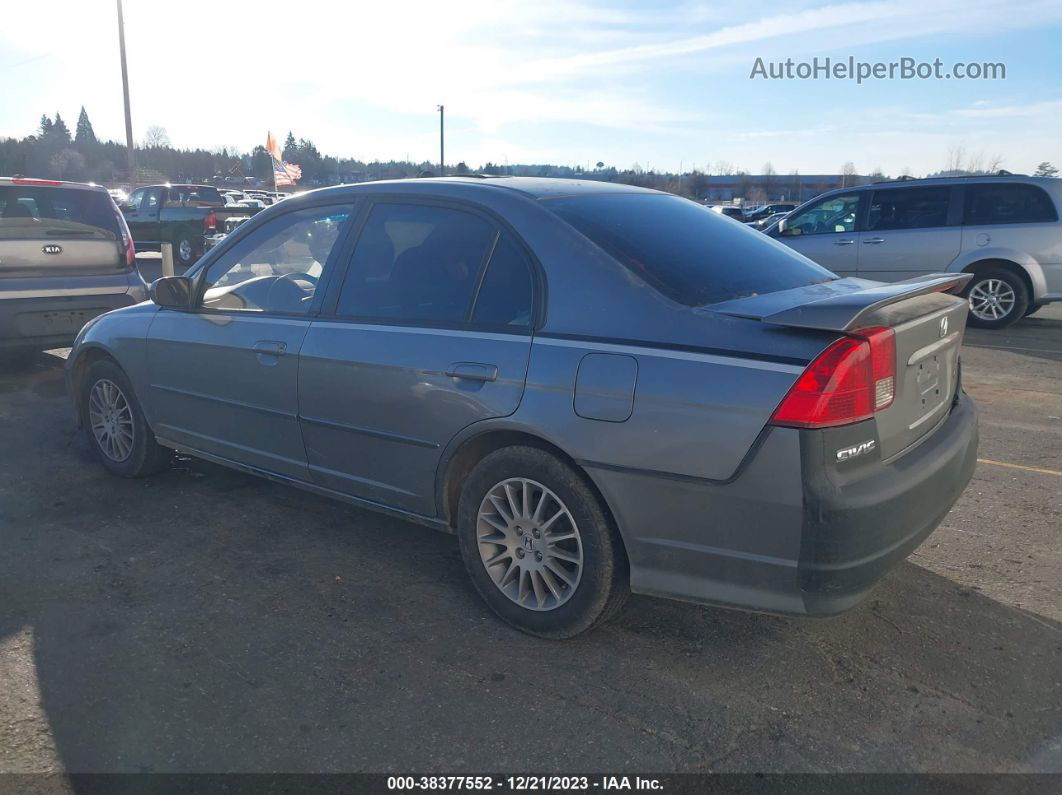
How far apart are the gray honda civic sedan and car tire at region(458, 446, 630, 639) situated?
10 mm

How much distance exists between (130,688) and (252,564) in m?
1.06

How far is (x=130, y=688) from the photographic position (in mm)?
3074

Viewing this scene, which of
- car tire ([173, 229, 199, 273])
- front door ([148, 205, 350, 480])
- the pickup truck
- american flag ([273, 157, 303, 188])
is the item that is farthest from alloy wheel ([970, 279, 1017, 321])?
american flag ([273, 157, 303, 188])

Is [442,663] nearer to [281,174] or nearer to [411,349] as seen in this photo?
[411,349]

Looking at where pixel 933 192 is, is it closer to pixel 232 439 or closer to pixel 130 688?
pixel 232 439

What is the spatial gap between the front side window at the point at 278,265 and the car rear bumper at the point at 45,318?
3.66 m

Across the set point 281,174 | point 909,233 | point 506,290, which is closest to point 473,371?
point 506,290

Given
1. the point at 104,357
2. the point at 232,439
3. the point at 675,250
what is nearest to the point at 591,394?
the point at 675,250

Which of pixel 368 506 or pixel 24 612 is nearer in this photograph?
pixel 24 612

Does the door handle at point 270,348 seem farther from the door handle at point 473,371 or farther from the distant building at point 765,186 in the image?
the distant building at point 765,186

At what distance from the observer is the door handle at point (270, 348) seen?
412cm

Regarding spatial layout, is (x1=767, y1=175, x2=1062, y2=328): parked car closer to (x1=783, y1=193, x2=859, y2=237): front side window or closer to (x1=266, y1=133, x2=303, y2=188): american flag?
(x1=783, y1=193, x2=859, y2=237): front side window

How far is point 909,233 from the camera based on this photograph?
11.1 m

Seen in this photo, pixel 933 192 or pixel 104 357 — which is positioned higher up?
pixel 933 192
